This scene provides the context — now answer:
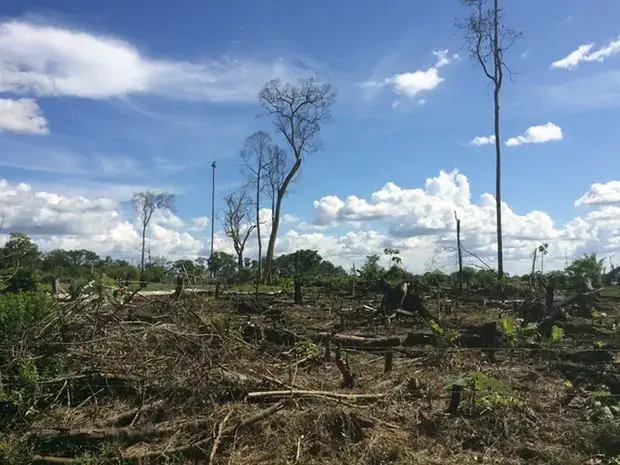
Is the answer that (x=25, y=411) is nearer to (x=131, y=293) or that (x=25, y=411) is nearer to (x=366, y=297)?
(x=131, y=293)

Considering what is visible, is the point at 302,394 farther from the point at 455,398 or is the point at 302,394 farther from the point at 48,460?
the point at 48,460

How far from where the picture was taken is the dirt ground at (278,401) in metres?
5.05

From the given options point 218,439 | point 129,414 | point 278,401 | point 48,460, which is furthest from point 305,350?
point 48,460

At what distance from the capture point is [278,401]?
19.1ft

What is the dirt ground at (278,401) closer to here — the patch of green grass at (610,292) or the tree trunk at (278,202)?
the patch of green grass at (610,292)

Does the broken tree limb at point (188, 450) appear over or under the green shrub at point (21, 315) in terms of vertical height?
under

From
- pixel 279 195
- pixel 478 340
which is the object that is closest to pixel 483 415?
pixel 478 340

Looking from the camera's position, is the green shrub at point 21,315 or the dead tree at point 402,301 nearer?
the green shrub at point 21,315

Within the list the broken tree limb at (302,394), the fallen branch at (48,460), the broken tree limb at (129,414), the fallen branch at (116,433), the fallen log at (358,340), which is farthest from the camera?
the fallen log at (358,340)

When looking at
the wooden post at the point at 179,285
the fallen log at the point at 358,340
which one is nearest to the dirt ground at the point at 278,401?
the wooden post at the point at 179,285

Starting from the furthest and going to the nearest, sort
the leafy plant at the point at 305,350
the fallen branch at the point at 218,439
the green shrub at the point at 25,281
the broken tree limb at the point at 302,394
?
1. the green shrub at the point at 25,281
2. the leafy plant at the point at 305,350
3. the broken tree limb at the point at 302,394
4. the fallen branch at the point at 218,439

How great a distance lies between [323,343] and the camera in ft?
29.9

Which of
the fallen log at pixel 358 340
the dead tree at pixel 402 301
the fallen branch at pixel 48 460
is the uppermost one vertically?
the dead tree at pixel 402 301

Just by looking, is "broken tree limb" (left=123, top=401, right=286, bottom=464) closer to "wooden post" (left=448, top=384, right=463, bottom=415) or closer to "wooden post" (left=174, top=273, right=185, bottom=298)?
"wooden post" (left=448, top=384, right=463, bottom=415)
